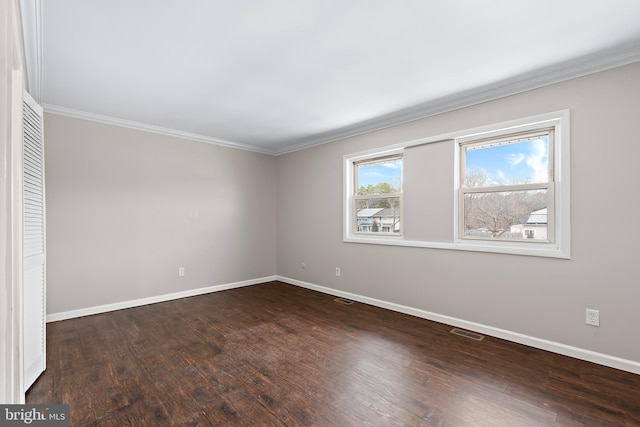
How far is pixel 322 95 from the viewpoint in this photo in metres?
3.14

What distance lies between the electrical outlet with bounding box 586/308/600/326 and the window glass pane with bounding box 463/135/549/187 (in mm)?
1210

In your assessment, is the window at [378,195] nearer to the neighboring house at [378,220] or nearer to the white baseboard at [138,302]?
the neighboring house at [378,220]

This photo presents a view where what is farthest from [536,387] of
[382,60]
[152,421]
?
[382,60]

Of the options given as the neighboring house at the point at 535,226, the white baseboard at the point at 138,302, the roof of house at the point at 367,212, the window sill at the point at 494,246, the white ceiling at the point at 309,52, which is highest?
the white ceiling at the point at 309,52

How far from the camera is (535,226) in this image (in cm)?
290

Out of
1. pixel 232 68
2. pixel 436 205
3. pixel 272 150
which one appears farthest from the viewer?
pixel 272 150

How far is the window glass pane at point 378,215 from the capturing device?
13.3 ft

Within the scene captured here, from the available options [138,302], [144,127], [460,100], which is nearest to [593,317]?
[460,100]

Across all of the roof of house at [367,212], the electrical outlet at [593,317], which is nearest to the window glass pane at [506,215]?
the electrical outlet at [593,317]

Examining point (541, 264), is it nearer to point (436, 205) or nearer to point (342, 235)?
point (436, 205)

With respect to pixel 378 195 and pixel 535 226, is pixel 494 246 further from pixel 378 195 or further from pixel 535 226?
pixel 378 195

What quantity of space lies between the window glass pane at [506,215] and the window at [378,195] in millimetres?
920

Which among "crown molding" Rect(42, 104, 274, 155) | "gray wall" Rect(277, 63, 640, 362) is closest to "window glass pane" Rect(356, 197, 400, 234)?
"gray wall" Rect(277, 63, 640, 362)

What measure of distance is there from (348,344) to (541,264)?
1976 millimetres
